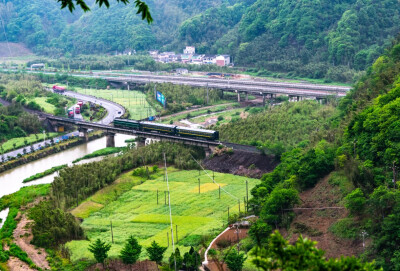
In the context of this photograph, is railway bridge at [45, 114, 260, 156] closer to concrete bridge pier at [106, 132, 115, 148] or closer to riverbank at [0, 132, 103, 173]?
concrete bridge pier at [106, 132, 115, 148]

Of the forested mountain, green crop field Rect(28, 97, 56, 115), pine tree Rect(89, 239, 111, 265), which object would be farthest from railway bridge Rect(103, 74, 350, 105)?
pine tree Rect(89, 239, 111, 265)

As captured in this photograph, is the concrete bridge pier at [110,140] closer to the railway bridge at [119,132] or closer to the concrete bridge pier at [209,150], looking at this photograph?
the railway bridge at [119,132]

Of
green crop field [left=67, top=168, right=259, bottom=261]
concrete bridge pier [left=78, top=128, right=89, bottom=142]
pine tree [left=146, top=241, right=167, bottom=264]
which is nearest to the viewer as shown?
pine tree [left=146, top=241, right=167, bottom=264]

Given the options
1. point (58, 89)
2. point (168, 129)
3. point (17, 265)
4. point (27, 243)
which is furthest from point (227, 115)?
point (17, 265)

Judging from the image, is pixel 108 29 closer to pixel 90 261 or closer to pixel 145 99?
pixel 145 99

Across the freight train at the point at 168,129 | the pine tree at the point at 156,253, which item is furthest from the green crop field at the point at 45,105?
the pine tree at the point at 156,253

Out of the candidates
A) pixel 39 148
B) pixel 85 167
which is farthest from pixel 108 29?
pixel 85 167
